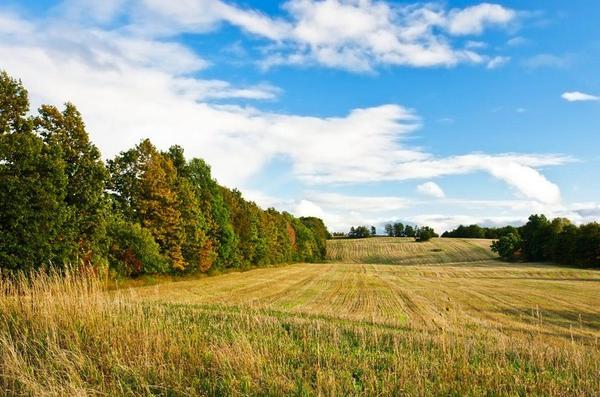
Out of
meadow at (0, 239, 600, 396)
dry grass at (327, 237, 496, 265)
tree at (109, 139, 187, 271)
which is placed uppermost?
tree at (109, 139, 187, 271)

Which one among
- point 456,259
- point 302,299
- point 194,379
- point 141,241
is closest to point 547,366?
point 194,379

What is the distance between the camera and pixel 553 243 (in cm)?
9094

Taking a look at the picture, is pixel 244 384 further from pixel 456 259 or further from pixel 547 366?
pixel 456 259

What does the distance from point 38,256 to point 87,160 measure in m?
7.58

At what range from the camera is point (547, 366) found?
9250 millimetres

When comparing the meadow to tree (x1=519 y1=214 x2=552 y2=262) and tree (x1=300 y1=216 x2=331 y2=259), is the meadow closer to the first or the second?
tree (x1=519 y1=214 x2=552 y2=262)

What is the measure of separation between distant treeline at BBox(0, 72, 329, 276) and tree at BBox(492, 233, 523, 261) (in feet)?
223

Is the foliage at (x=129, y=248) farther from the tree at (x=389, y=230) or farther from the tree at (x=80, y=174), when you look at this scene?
the tree at (x=389, y=230)

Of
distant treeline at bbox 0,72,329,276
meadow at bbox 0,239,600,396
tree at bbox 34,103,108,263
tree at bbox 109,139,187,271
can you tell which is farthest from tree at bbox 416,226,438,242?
meadow at bbox 0,239,600,396

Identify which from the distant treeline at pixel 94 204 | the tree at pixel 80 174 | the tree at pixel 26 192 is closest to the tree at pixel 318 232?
the distant treeline at pixel 94 204

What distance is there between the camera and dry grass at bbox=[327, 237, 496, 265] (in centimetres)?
11320

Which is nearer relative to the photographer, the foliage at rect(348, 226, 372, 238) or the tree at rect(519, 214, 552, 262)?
the tree at rect(519, 214, 552, 262)

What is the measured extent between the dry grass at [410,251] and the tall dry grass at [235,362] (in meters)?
104

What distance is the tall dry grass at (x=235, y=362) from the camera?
23.3 feet
